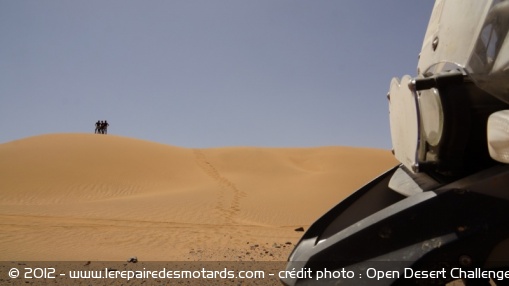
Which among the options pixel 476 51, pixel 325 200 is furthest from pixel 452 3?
pixel 325 200

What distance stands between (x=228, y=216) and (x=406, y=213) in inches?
589

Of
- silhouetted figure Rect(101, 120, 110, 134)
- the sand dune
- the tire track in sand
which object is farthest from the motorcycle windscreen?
silhouetted figure Rect(101, 120, 110, 134)

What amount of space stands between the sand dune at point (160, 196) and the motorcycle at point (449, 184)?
6.06m

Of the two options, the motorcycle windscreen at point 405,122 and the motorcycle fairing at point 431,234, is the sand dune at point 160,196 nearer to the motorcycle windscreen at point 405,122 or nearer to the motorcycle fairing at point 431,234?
the motorcycle windscreen at point 405,122

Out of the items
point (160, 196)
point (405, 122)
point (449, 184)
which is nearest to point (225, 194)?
point (160, 196)

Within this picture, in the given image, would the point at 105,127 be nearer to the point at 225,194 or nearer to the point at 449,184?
the point at 225,194

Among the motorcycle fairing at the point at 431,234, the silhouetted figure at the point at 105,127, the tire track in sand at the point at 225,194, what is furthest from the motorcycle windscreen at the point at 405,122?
the silhouetted figure at the point at 105,127

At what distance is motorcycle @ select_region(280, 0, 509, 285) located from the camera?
4.53 feet

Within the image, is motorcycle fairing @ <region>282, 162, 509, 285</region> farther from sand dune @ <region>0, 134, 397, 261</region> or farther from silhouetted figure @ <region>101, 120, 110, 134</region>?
silhouetted figure @ <region>101, 120, 110, 134</region>

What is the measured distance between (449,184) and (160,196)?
1913cm

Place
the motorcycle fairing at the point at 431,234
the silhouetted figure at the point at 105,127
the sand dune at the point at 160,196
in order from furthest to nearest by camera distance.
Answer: the silhouetted figure at the point at 105,127 < the sand dune at the point at 160,196 < the motorcycle fairing at the point at 431,234

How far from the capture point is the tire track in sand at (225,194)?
16.9m

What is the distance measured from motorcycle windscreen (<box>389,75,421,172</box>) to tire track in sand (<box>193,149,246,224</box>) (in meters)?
13.0

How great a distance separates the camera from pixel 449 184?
1516 millimetres
